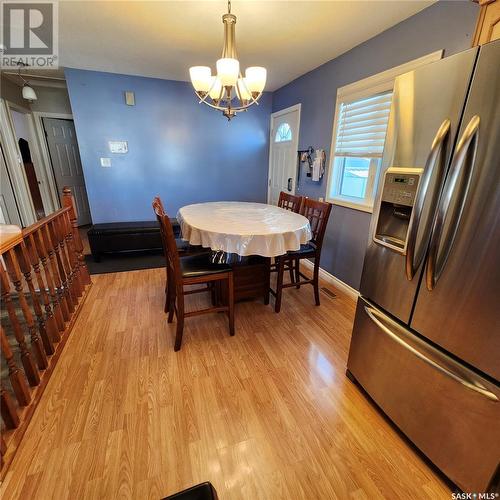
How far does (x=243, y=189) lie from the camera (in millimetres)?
4531

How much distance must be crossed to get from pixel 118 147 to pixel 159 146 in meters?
0.57

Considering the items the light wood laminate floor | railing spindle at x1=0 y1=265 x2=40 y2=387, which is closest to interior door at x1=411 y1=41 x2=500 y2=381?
the light wood laminate floor

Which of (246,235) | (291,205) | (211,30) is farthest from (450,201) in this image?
(211,30)

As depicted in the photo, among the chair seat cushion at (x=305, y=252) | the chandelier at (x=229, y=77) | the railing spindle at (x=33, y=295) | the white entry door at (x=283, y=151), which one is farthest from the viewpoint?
the white entry door at (x=283, y=151)

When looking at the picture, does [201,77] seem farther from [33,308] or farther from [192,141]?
[192,141]

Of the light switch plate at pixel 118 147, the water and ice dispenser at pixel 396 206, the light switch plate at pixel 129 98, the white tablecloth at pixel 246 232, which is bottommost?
the white tablecloth at pixel 246 232

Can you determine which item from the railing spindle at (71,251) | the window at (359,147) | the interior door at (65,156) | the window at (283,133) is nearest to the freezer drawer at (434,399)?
the window at (359,147)

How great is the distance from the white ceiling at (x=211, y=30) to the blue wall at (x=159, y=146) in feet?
1.54

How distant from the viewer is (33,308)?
175 cm

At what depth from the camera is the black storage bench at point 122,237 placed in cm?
352

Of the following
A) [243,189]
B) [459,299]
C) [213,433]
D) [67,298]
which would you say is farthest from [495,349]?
[243,189]

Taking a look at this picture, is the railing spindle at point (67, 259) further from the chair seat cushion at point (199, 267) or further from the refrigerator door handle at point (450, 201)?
the refrigerator door handle at point (450, 201)

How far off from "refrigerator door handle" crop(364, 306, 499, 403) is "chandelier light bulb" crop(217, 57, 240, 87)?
5.70 feet

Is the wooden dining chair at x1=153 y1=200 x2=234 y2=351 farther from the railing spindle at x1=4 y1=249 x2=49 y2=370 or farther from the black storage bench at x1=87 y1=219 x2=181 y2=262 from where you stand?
the black storage bench at x1=87 y1=219 x2=181 y2=262
